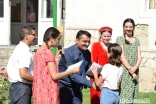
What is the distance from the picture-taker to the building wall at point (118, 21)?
1073 cm

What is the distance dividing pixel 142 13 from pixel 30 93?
5.69 metres

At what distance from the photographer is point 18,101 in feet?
19.3

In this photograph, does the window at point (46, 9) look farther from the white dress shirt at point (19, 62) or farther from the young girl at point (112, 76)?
the young girl at point (112, 76)

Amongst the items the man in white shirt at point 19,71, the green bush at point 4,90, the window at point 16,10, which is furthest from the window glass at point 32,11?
the man in white shirt at point 19,71

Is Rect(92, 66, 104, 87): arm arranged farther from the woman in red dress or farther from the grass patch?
the grass patch

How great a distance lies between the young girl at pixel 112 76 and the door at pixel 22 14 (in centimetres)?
991

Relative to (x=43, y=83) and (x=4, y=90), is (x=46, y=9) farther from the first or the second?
(x=43, y=83)

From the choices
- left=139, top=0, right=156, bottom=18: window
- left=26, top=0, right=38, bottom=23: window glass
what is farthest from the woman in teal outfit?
left=26, top=0, right=38, bottom=23: window glass

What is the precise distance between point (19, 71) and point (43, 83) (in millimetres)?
449

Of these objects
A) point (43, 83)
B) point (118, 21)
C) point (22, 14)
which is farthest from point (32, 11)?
point (43, 83)

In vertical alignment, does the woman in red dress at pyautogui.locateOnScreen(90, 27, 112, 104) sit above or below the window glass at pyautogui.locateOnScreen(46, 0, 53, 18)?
below

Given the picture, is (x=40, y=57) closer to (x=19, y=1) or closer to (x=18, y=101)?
(x=18, y=101)

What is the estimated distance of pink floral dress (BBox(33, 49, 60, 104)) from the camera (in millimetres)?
5427

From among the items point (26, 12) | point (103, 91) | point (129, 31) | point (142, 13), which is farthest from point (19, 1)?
point (103, 91)
